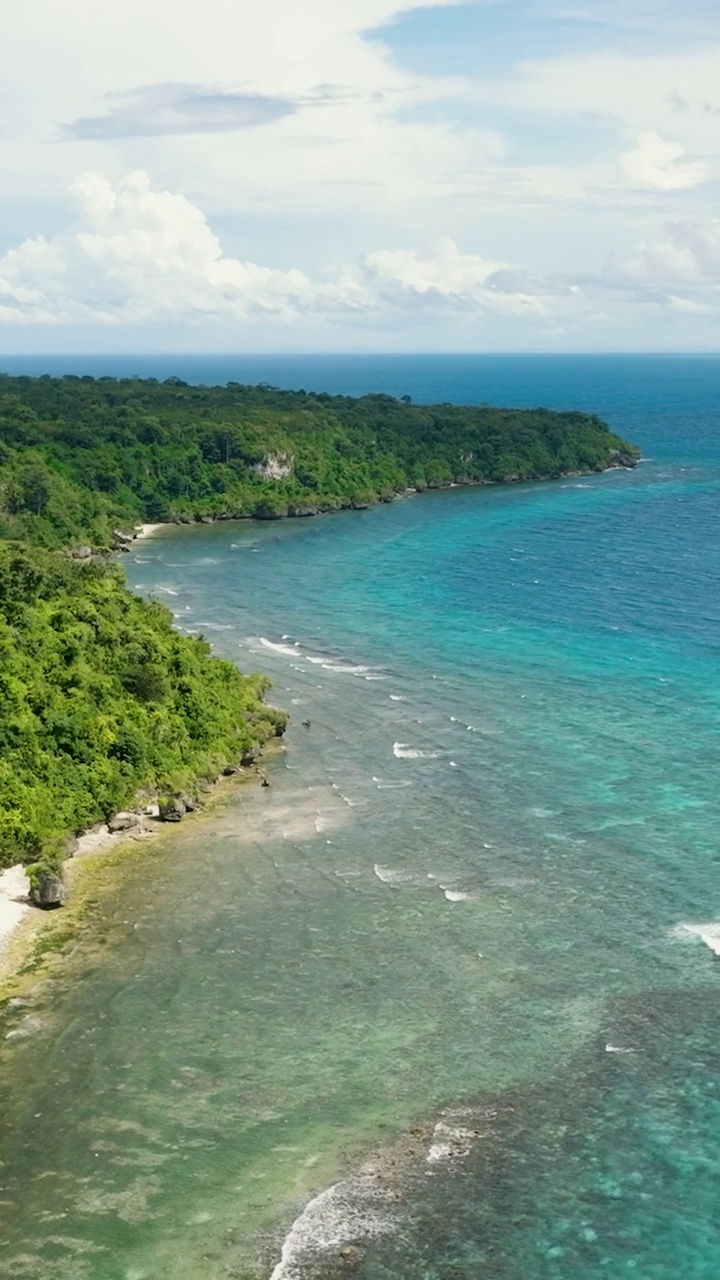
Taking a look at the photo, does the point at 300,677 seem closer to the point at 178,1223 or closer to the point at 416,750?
the point at 416,750

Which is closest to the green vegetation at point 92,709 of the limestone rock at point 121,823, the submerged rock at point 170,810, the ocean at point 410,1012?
the limestone rock at point 121,823

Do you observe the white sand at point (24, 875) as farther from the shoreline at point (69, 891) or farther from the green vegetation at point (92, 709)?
the green vegetation at point (92, 709)

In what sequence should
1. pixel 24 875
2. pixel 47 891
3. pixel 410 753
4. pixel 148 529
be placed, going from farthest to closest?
pixel 148 529 → pixel 410 753 → pixel 24 875 → pixel 47 891

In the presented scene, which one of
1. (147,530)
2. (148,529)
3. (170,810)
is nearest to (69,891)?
(170,810)

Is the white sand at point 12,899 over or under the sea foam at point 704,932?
under

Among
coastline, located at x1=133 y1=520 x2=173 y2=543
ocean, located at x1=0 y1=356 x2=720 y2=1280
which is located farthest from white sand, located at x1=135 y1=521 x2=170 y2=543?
ocean, located at x1=0 y1=356 x2=720 y2=1280

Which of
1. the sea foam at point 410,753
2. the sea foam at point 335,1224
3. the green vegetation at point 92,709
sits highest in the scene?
the green vegetation at point 92,709

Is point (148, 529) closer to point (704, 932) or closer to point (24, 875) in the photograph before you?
point (24, 875)

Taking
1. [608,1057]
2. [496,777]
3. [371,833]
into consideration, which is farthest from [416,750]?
[608,1057]
